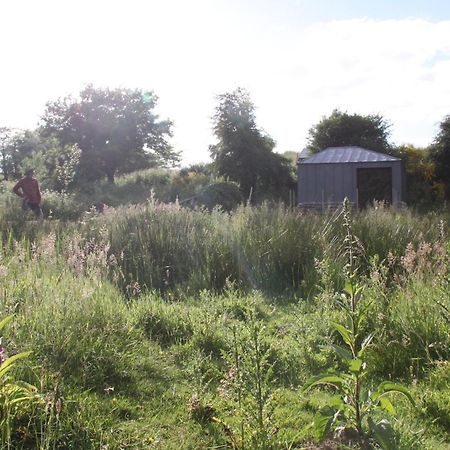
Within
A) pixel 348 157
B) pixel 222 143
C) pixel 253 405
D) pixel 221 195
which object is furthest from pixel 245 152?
pixel 253 405

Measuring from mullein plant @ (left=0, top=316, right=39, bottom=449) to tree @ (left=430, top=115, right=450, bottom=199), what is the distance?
2021cm

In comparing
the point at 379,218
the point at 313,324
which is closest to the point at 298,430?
the point at 313,324

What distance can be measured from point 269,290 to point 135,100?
2836cm

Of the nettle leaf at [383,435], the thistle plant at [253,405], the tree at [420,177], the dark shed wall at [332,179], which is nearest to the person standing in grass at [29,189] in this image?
the dark shed wall at [332,179]

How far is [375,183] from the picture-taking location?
1914 cm

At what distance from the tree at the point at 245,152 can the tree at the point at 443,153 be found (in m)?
6.13

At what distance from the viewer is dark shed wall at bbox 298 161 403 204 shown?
1767 centimetres

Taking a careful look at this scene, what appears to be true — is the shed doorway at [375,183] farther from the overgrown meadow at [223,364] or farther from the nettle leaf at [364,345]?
the nettle leaf at [364,345]

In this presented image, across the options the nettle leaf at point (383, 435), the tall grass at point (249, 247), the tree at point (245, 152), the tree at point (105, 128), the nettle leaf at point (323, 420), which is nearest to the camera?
the nettle leaf at point (383, 435)

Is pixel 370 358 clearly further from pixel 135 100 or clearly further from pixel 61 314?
pixel 135 100

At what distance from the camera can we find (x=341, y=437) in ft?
7.97

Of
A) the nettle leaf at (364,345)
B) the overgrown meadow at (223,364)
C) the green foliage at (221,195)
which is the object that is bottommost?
the overgrown meadow at (223,364)

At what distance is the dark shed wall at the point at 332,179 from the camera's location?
17672 millimetres

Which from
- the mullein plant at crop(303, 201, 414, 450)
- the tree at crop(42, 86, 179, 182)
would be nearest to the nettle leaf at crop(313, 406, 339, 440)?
the mullein plant at crop(303, 201, 414, 450)
